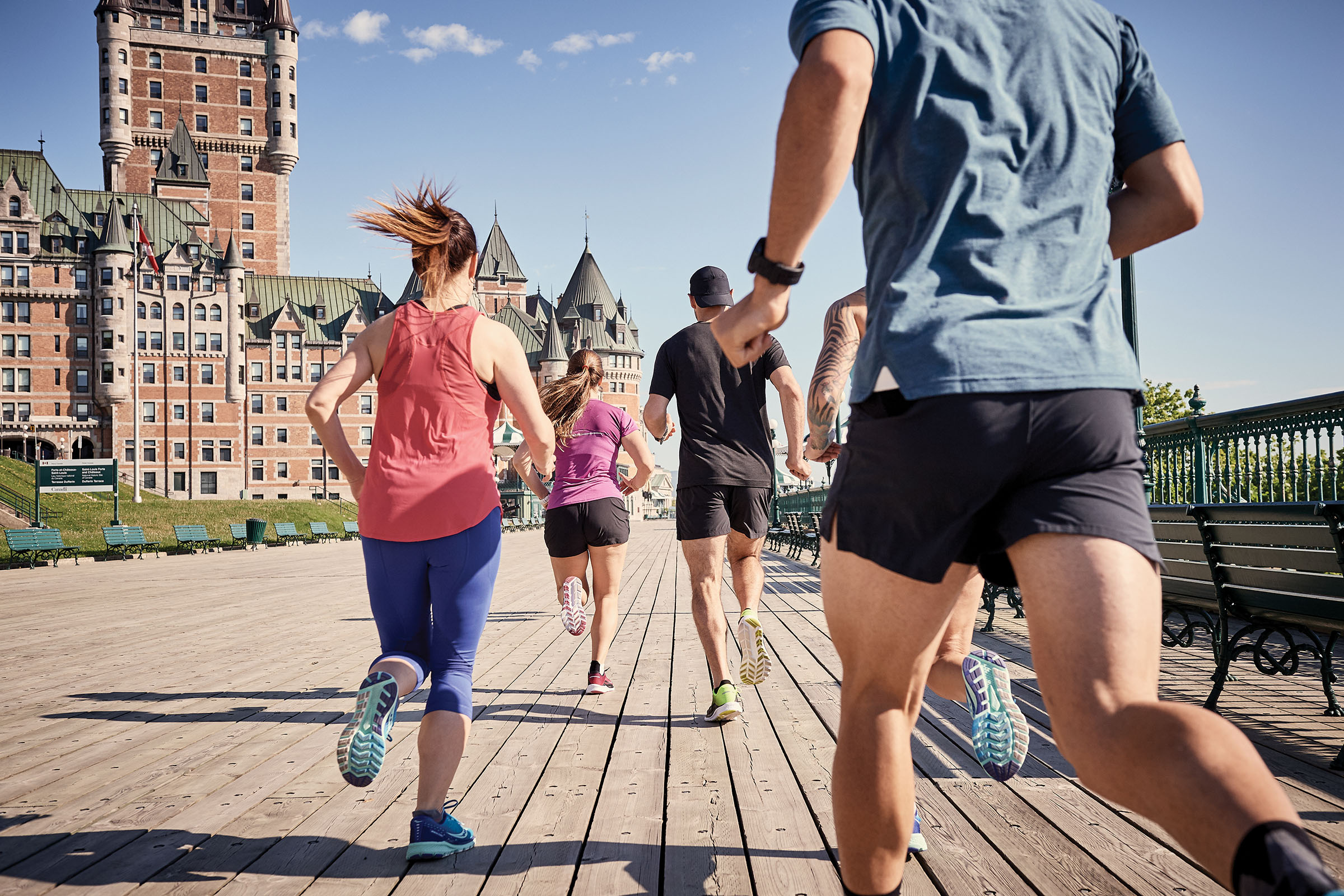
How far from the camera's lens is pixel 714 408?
505cm

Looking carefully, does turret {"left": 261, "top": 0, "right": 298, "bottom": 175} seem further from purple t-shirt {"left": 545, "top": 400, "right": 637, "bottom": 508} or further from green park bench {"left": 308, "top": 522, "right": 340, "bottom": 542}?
purple t-shirt {"left": 545, "top": 400, "right": 637, "bottom": 508}

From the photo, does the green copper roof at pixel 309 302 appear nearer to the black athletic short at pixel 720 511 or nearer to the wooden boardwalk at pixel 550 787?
the wooden boardwalk at pixel 550 787

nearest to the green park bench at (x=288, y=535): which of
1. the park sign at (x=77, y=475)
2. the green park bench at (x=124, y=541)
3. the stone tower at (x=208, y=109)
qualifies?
the green park bench at (x=124, y=541)

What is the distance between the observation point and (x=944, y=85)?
65.9 inches

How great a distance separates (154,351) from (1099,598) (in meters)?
80.9

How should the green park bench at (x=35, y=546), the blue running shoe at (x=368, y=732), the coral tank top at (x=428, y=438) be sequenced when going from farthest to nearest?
the green park bench at (x=35, y=546)
the coral tank top at (x=428, y=438)
the blue running shoe at (x=368, y=732)

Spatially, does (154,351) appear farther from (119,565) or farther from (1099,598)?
(1099,598)

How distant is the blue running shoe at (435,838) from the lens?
299cm

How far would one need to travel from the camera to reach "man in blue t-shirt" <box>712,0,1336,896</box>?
148 centimetres

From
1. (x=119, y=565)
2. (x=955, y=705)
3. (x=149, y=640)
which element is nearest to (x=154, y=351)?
(x=119, y=565)

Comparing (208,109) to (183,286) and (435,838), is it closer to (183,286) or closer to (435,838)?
(183,286)

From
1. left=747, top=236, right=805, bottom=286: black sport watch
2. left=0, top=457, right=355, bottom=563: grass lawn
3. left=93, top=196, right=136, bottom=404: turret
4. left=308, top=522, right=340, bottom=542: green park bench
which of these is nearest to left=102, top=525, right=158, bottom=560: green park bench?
left=0, top=457, right=355, bottom=563: grass lawn

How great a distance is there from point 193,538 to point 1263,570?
103 feet

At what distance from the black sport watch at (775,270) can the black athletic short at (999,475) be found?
0.30 meters
